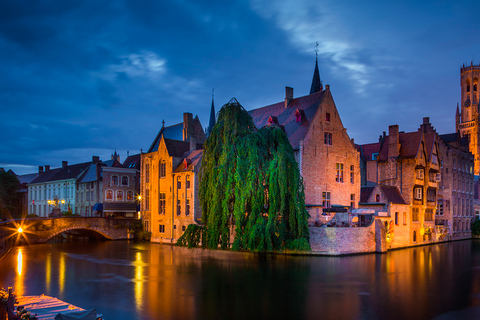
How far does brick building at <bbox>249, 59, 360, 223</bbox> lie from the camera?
41031 mm

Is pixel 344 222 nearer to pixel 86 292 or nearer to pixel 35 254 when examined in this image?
pixel 86 292

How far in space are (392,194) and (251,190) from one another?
19.6 meters

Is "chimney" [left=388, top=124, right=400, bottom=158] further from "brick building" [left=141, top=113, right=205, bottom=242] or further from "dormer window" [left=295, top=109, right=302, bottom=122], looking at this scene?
"brick building" [left=141, top=113, right=205, bottom=242]

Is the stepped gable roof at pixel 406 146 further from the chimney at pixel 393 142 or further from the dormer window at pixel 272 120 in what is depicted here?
the dormer window at pixel 272 120

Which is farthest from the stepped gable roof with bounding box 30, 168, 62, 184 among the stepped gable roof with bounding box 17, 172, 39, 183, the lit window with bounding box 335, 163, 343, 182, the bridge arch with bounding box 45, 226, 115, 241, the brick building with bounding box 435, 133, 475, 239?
the brick building with bounding box 435, 133, 475, 239

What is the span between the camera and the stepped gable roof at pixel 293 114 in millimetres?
42000

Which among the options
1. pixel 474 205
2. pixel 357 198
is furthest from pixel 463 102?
pixel 357 198

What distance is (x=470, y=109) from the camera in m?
132

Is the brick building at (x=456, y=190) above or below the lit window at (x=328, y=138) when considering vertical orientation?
below

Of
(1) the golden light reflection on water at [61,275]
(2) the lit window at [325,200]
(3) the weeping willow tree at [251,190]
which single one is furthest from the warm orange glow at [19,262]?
(2) the lit window at [325,200]

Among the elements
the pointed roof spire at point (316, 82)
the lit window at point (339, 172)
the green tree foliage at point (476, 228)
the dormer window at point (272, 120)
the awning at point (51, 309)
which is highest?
the pointed roof spire at point (316, 82)

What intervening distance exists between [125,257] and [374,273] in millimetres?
20677

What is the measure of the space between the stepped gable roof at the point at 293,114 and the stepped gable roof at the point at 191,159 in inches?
312

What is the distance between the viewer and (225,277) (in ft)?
81.0
